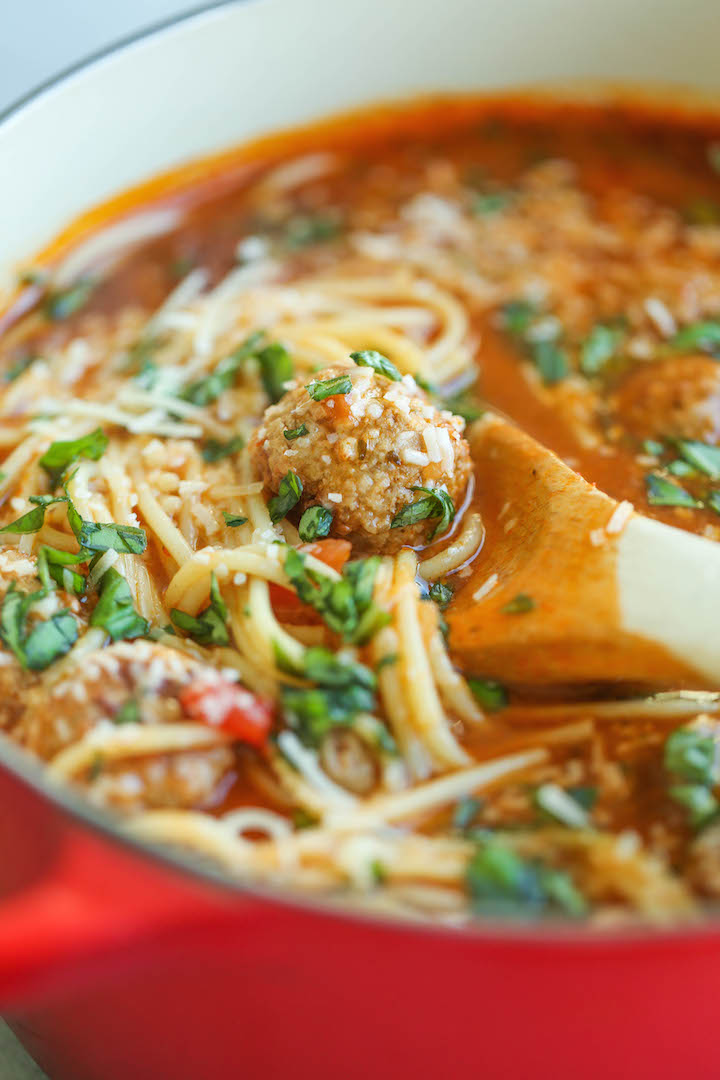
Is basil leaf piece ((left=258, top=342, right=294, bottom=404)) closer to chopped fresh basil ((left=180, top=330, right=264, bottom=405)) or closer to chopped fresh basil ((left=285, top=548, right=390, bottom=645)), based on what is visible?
chopped fresh basil ((left=180, top=330, right=264, bottom=405))

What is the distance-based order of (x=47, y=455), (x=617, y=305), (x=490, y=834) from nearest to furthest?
(x=490, y=834), (x=47, y=455), (x=617, y=305)

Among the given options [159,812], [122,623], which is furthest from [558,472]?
[159,812]

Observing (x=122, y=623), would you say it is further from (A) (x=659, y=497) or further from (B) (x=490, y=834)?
(A) (x=659, y=497)

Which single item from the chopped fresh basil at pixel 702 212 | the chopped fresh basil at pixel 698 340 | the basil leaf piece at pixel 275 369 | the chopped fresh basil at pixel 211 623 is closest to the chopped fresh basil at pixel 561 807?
the chopped fresh basil at pixel 211 623

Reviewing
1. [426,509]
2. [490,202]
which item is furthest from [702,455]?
[490,202]

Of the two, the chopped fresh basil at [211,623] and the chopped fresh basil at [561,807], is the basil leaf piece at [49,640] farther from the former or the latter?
the chopped fresh basil at [561,807]

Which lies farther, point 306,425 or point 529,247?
point 529,247
